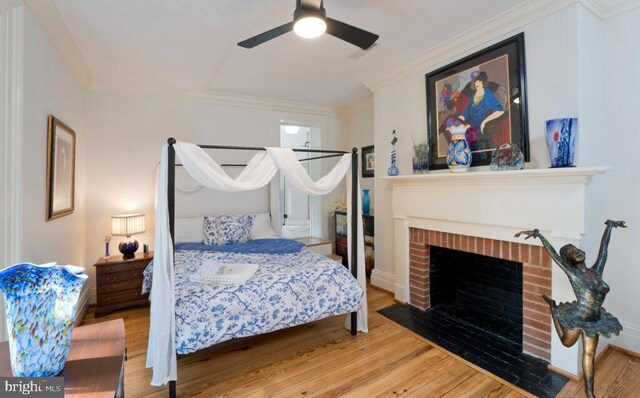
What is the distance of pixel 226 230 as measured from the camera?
3.80m

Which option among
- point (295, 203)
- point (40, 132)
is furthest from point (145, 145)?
point (295, 203)

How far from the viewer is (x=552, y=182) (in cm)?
217

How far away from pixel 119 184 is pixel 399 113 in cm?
359

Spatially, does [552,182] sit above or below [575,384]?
above

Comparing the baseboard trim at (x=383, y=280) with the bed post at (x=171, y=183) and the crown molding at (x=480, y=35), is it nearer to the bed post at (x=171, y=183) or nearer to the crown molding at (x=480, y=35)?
the crown molding at (x=480, y=35)

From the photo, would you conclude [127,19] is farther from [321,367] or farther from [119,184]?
[321,367]

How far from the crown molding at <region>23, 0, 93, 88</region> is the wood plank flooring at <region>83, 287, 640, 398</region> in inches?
107

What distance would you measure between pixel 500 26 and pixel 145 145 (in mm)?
4126

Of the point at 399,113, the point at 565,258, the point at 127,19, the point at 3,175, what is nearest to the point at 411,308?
the point at 565,258

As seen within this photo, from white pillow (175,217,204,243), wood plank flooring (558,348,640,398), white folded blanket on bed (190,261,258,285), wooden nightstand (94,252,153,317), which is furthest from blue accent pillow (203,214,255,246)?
wood plank flooring (558,348,640,398)

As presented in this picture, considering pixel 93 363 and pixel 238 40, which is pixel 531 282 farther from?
pixel 238 40

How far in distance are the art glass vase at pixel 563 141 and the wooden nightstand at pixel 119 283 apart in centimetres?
402

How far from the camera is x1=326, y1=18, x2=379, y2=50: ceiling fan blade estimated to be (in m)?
1.89

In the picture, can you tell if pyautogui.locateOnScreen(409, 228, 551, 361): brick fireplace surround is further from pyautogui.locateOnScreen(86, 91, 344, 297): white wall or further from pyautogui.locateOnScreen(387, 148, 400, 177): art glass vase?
pyautogui.locateOnScreen(86, 91, 344, 297): white wall
